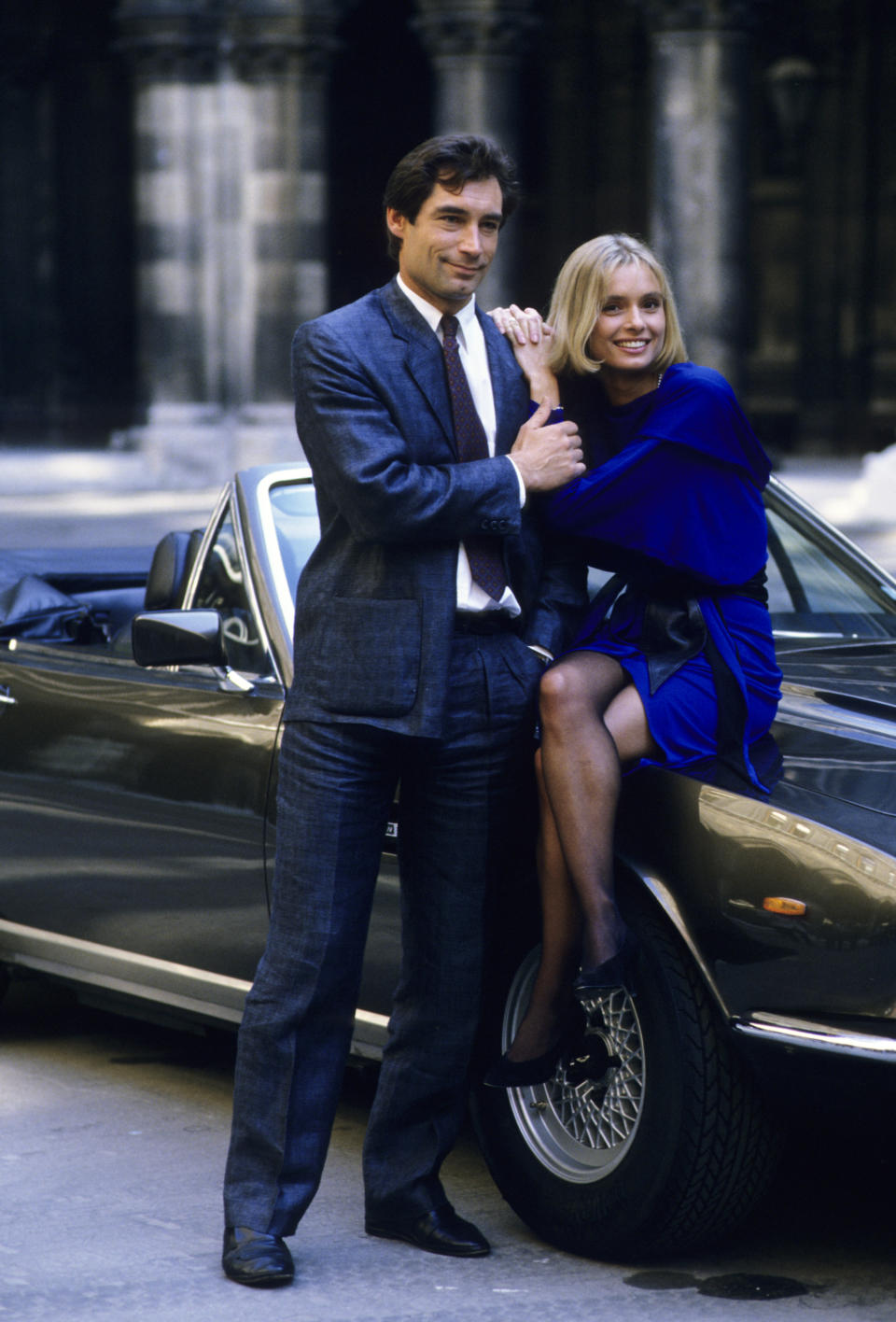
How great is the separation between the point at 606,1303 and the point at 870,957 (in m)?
0.81

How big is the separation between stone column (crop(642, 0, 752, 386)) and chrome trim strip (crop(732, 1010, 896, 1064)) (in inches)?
626

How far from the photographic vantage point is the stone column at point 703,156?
19.3m

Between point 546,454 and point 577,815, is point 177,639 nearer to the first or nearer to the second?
point 546,454

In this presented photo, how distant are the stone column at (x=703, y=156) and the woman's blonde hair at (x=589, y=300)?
15.3 meters

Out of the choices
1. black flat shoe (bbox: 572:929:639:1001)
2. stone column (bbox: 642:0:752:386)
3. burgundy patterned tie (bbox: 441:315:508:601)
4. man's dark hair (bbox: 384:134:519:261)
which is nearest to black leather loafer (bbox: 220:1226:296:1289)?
black flat shoe (bbox: 572:929:639:1001)

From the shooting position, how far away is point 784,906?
369cm

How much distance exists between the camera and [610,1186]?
13.1ft

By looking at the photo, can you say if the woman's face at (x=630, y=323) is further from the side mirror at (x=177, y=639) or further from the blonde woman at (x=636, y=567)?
the side mirror at (x=177, y=639)

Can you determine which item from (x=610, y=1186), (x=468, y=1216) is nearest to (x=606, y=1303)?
(x=610, y=1186)

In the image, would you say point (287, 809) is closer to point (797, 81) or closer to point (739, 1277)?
point (739, 1277)

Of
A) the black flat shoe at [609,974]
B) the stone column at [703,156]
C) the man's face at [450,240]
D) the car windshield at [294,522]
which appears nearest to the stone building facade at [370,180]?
the stone column at [703,156]

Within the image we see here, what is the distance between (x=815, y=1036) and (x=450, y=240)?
1.49m

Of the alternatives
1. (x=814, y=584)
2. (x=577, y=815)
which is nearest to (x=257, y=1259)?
(x=577, y=815)

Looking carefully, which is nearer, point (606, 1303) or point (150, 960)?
point (606, 1303)
